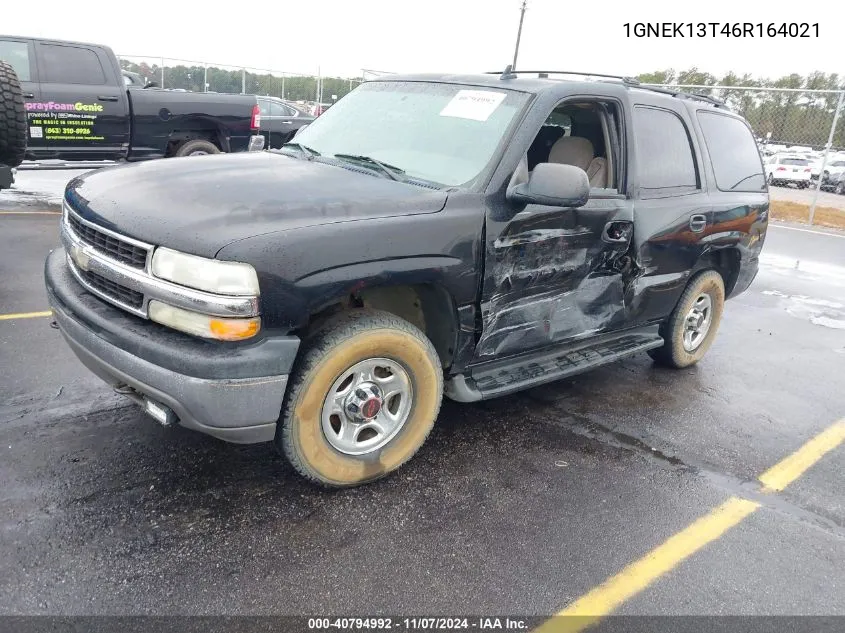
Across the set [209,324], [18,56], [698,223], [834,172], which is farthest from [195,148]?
[834,172]

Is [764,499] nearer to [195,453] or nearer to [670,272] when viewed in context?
[670,272]

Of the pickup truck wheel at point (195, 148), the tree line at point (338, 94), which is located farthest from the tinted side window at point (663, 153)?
the tree line at point (338, 94)

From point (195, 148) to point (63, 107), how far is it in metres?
1.85

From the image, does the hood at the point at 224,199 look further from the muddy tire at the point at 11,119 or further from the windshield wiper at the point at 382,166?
the muddy tire at the point at 11,119

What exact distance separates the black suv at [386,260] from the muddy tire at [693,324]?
1.01ft

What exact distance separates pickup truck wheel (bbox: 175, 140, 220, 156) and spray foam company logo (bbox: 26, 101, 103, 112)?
122 cm

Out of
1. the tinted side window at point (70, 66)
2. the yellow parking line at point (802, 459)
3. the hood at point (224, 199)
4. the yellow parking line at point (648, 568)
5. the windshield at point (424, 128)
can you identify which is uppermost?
the tinted side window at point (70, 66)

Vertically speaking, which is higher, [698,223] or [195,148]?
[698,223]

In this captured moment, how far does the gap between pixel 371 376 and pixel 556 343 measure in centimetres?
129

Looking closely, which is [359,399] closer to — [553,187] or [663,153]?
[553,187]

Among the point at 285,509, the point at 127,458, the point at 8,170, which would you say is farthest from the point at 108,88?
the point at 285,509

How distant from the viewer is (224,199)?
2971mm

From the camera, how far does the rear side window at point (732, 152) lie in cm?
495

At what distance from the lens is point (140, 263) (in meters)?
2.81
